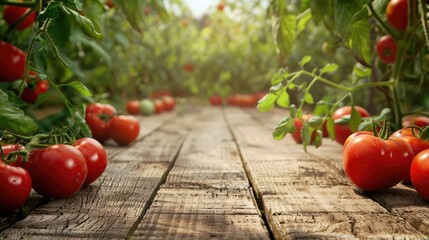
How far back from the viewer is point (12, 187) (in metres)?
0.99

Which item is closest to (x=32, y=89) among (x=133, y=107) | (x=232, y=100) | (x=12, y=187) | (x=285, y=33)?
(x=12, y=187)

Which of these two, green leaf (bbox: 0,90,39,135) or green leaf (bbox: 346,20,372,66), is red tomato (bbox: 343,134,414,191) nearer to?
green leaf (bbox: 346,20,372,66)

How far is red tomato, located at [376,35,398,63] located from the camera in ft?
5.65

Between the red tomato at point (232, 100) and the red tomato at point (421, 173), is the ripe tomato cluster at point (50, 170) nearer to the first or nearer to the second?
the red tomato at point (421, 173)

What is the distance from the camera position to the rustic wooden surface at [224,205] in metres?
0.90

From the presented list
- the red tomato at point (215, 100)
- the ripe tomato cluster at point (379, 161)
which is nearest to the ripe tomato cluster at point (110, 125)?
the ripe tomato cluster at point (379, 161)

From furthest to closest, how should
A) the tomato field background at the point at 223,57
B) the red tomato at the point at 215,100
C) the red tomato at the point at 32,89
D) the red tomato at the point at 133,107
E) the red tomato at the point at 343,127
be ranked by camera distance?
the red tomato at the point at 215,100
the red tomato at the point at 133,107
the red tomato at the point at 343,127
the red tomato at the point at 32,89
the tomato field background at the point at 223,57

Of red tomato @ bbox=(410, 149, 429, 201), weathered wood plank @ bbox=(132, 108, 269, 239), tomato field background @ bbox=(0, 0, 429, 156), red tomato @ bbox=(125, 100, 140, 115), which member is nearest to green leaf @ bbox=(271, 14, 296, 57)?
tomato field background @ bbox=(0, 0, 429, 156)

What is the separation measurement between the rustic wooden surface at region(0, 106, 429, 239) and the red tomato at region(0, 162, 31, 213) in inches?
1.1

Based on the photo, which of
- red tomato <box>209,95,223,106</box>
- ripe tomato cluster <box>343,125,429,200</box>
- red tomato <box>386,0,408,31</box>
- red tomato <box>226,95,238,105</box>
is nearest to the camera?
ripe tomato cluster <box>343,125,429,200</box>

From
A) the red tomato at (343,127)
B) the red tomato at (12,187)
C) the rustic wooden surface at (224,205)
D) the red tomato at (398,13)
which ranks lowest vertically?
the red tomato at (343,127)

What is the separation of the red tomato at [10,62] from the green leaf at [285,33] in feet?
2.91

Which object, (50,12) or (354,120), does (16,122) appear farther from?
(354,120)

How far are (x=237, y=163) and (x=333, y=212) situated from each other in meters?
0.60
